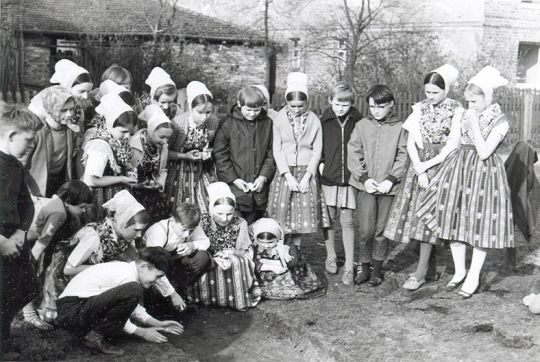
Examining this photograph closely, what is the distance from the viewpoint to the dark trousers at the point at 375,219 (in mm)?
5852

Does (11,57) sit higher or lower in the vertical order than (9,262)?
higher

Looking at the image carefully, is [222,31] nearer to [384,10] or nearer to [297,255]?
[384,10]

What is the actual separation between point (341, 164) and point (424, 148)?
0.76 metres

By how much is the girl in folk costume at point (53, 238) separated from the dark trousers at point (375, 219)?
245 centimetres

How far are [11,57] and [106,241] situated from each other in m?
14.3

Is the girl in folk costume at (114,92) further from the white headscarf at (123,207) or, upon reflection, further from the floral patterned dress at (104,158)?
the white headscarf at (123,207)

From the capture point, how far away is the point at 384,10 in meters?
24.2

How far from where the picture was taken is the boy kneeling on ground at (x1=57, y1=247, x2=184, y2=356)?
4.17 metres

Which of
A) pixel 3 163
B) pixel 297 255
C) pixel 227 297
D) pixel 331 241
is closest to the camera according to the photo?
pixel 3 163

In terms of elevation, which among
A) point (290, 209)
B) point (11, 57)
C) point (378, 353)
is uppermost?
point (11, 57)

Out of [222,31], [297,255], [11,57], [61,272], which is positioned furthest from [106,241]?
[222,31]

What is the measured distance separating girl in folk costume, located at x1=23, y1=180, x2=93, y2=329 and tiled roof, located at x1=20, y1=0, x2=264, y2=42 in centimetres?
2189

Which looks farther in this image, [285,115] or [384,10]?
[384,10]

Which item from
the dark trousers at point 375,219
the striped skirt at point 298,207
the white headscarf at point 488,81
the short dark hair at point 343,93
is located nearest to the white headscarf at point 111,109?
the striped skirt at point 298,207
